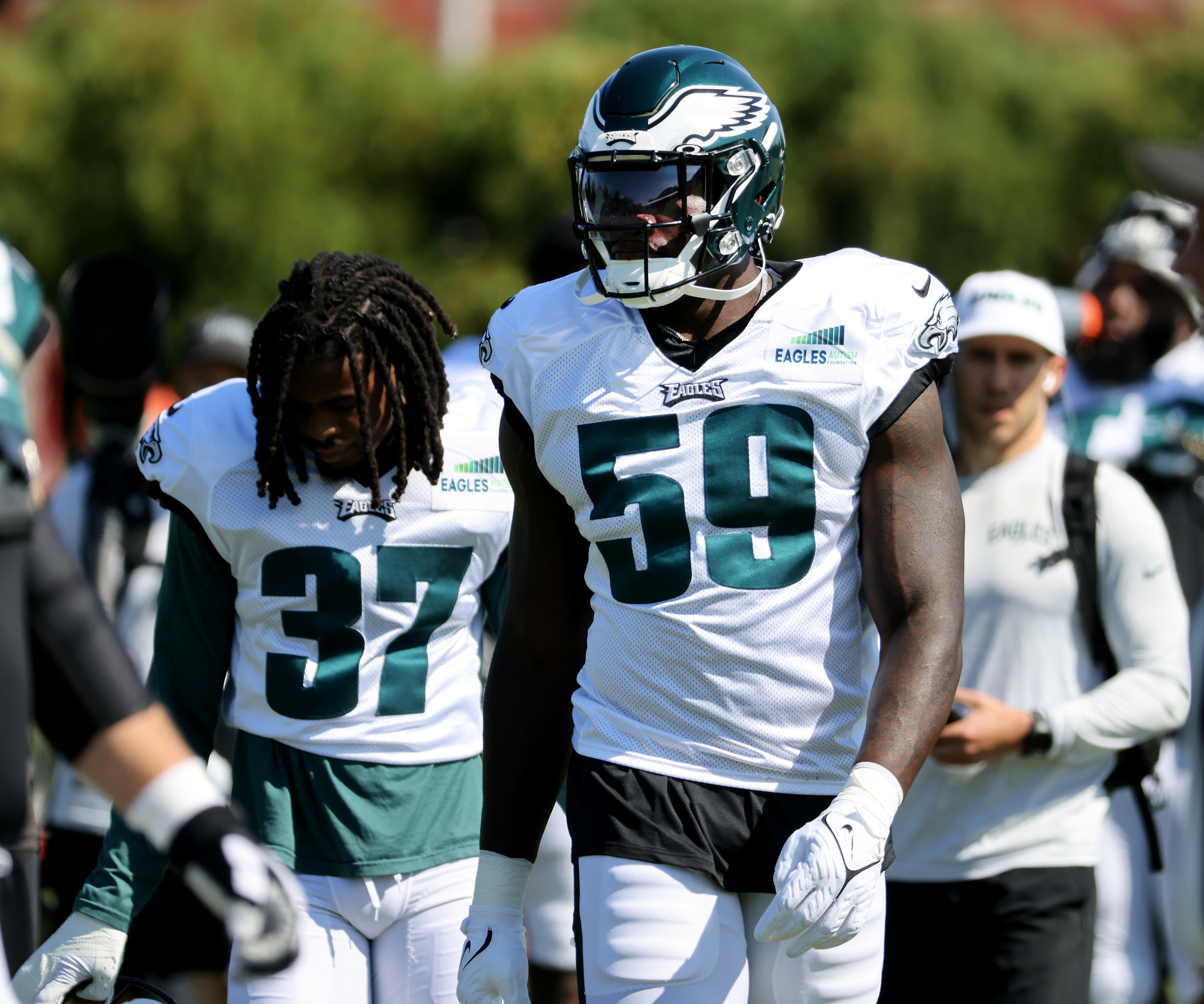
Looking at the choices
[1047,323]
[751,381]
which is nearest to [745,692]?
[751,381]

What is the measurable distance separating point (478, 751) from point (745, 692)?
0.98 m

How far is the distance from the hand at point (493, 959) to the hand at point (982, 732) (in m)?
1.32

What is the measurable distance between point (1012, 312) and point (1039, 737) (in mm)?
1150

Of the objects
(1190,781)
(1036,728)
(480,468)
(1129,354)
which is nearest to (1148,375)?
(1129,354)

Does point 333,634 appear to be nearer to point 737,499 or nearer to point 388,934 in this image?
point 388,934

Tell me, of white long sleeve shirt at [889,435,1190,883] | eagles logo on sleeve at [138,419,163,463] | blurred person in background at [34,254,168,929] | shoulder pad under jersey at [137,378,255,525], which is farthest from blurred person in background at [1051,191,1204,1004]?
blurred person in background at [34,254,168,929]

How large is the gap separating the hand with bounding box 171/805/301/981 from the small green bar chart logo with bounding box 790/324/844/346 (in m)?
1.17

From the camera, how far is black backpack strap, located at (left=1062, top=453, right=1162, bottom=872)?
4.07m

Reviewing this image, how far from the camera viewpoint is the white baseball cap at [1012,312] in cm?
439

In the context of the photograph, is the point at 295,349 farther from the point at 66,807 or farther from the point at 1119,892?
the point at 1119,892

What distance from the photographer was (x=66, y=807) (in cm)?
503

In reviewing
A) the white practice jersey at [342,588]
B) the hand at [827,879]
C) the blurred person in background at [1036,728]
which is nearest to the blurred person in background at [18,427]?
the white practice jersey at [342,588]

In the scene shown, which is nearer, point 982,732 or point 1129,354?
point 982,732

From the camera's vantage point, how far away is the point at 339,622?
3354mm
